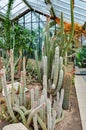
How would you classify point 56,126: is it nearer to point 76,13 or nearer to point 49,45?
point 49,45

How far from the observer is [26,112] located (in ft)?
10.6

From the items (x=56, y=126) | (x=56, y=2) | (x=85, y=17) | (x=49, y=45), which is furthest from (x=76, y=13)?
(x=56, y=126)

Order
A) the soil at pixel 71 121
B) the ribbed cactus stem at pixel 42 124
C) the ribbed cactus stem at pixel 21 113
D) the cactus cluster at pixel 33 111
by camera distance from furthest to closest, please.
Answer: the soil at pixel 71 121, the ribbed cactus stem at pixel 21 113, the ribbed cactus stem at pixel 42 124, the cactus cluster at pixel 33 111

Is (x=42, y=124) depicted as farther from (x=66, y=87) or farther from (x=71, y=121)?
(x=66, y=87)

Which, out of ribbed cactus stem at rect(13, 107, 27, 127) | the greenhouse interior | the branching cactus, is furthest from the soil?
ribbed cactus stem at rect(13, 107, 27, 127)

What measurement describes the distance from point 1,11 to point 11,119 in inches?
371

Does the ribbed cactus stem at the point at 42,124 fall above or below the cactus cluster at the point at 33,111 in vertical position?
below

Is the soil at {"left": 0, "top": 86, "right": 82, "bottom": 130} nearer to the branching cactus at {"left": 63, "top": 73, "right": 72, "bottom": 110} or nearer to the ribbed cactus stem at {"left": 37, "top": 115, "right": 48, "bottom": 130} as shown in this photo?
the branching cactus at {"left": 63, "top": 73, "right": 72, "bottom": 110}

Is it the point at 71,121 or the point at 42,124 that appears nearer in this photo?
the point at 42,124

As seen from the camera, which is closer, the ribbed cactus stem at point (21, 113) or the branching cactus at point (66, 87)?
the ribbed cactus stem at point (21, 113)

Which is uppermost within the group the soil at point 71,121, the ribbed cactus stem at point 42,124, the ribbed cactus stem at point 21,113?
the ribbed cactus stem at point 21,113

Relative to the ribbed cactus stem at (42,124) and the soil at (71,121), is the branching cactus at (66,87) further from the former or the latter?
the ribbed cactus stem at (42,124)

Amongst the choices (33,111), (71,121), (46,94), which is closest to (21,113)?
(33,111)

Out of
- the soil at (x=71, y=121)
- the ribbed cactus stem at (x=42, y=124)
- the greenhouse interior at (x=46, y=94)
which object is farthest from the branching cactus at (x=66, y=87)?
the ribbed cactus stem at (x=42, y=124)
